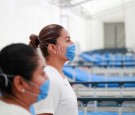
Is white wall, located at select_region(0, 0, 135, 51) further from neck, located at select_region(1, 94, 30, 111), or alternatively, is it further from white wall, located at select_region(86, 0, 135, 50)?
neck, located at select_region(1, 94, 30, 111)

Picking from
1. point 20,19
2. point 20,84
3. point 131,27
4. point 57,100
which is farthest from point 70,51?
point 131,27

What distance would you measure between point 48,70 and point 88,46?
16.1 m

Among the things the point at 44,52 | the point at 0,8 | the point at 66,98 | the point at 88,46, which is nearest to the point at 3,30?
the point at 0,8

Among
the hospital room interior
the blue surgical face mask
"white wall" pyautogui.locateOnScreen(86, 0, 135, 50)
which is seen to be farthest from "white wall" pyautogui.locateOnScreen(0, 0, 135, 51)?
"white wall" pyautogui.locateOnScreen(86, 0, 135, 50)

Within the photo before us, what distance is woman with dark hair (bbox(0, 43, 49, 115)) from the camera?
137 centimetres

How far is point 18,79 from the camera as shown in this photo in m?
1.38

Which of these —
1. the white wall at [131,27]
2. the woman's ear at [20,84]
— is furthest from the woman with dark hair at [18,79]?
the white wall at [131,27]

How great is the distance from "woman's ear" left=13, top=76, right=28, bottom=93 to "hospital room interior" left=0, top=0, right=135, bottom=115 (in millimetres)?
1630

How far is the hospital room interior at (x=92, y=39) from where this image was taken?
14.5 ft

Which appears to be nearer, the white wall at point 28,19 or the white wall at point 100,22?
the white wall at point 28,19

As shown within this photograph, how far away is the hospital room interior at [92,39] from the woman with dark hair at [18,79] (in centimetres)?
160

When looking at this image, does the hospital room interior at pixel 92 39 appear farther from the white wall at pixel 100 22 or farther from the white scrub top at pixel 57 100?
the white scrub top at pixel 57 100

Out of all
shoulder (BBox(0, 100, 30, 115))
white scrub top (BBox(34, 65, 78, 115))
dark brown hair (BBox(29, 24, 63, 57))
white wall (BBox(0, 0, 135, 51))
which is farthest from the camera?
white wall (BBox(0, 0, 135, 51))

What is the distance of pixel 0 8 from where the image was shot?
4.38 m
